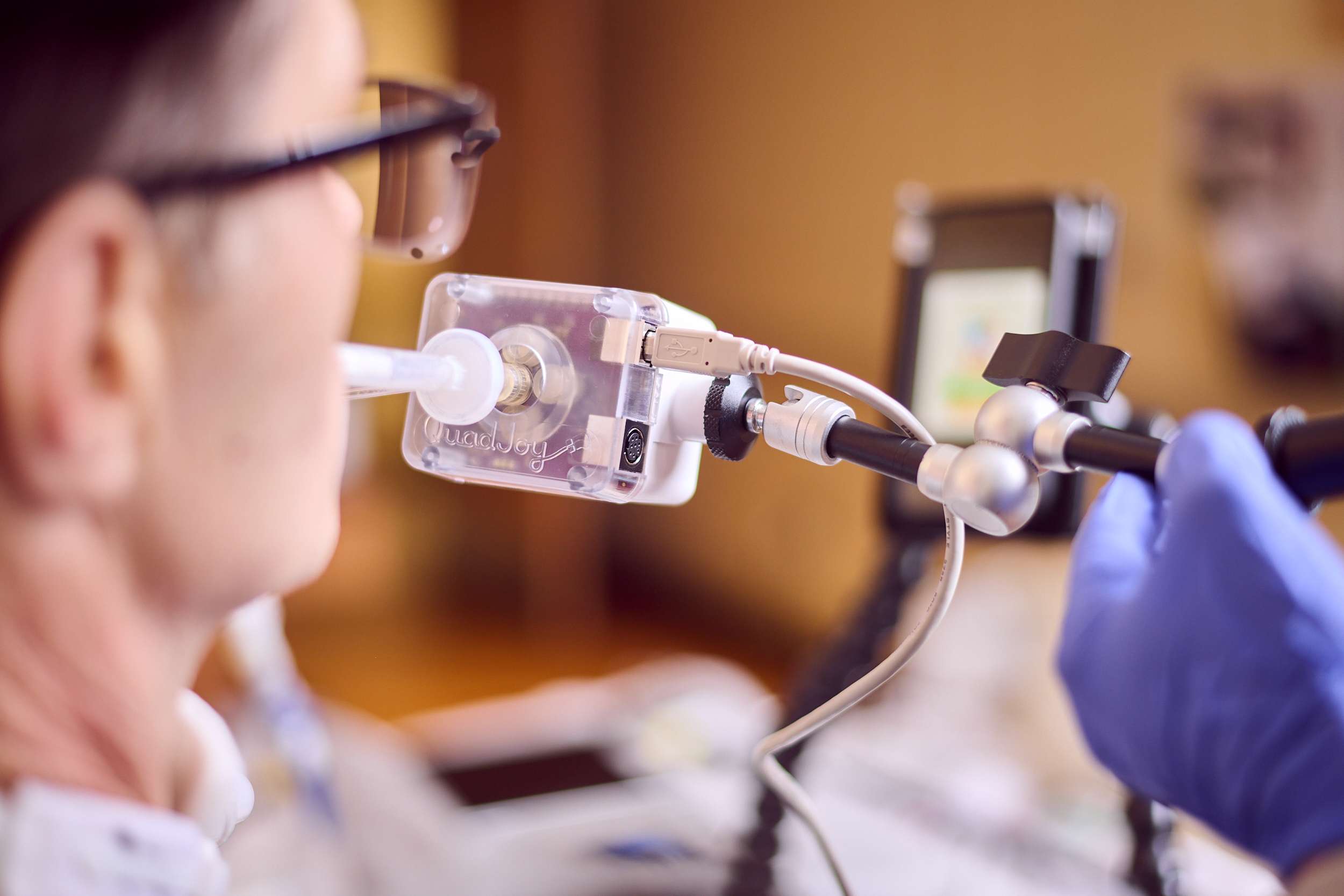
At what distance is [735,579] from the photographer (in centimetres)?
341

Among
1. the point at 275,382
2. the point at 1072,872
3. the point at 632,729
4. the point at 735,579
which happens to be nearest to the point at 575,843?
the point at 632,729

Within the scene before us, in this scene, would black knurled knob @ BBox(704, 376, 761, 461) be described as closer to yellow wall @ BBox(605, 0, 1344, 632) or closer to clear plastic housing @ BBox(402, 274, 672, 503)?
clear plastic housing @ BBox(402, 274, 672, 503)

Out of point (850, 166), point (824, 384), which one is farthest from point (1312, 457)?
point (850, 166)

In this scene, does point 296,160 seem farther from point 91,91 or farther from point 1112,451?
point 1112,451

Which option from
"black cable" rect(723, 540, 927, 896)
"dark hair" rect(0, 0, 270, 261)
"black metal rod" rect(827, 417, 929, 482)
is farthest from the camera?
"black cable" rect(723, 540, 927, 896)

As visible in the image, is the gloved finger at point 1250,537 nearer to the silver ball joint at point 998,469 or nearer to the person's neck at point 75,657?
the silver ball joint at point 998,469

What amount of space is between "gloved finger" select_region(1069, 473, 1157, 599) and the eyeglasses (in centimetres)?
40

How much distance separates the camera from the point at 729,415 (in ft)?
1.90

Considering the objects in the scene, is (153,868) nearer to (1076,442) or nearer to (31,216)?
(31,216)

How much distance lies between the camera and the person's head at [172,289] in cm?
40

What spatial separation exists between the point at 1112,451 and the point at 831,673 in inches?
19.3

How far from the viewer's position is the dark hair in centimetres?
39

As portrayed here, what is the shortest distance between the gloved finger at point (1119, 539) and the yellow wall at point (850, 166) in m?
0.96

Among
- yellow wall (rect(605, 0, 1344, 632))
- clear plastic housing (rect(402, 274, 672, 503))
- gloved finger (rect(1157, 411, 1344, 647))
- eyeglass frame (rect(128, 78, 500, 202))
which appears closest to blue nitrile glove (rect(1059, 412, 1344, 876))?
gloved finger (rect(1157, 411, 1344, 647))
